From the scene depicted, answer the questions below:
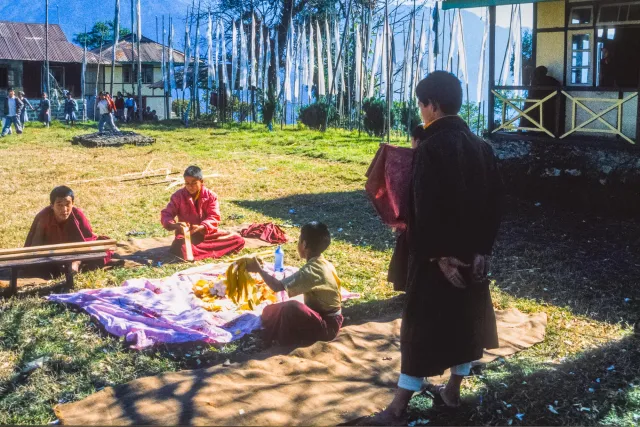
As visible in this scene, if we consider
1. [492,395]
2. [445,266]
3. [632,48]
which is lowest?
[492,395]

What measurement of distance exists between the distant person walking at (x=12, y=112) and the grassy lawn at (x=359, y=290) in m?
7.69

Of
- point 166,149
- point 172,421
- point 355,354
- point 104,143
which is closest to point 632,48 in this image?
point 355,354

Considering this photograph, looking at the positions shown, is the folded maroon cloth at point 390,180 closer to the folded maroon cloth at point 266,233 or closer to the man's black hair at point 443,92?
the man's black hair at point 443,92

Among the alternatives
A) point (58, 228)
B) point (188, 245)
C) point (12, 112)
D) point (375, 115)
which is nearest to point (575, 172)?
point (188, 245)

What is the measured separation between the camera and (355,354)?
16.5 feet

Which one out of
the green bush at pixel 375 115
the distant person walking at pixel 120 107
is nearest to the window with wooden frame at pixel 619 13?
the green bush at pixel 375 115

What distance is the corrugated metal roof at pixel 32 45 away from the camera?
3525 cm

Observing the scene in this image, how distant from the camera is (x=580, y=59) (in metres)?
12.3

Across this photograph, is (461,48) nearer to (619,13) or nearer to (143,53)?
(619,13)

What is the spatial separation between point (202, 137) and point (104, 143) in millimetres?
3583

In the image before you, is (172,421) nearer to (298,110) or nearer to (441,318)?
(441,318)

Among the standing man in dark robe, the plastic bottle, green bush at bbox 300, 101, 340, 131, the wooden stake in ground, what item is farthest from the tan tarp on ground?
green bush at bbox 300, 101, 340, 131

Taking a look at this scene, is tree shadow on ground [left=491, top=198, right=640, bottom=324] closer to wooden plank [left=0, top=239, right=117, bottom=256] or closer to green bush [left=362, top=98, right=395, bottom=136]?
wooden plank [left=0, top=239, right=117, bottom=256]

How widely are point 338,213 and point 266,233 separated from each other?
201 centimetres
